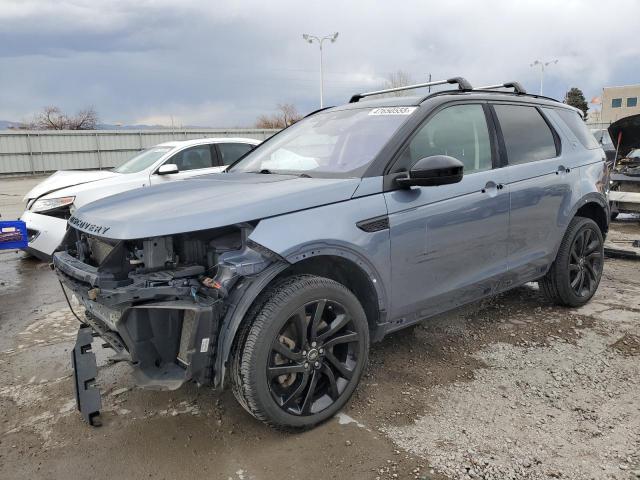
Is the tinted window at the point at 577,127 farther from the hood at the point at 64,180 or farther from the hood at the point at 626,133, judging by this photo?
the hood at the point at 64,180

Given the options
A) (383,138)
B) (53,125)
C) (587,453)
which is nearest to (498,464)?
(587,453)

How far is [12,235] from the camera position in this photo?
5.14 meters

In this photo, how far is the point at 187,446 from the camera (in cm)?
273

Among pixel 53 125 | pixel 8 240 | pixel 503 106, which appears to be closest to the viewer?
pixel 503 106

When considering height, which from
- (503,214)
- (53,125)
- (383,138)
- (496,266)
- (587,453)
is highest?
(53,125)

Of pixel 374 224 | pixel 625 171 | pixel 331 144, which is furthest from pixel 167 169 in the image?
pixel 625 171

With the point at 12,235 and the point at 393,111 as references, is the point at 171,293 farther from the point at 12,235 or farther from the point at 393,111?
the point at 12,235

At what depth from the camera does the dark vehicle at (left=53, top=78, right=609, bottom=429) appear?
8.20 ft

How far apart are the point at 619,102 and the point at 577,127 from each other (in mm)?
89503

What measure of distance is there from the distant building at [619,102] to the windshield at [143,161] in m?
83.1

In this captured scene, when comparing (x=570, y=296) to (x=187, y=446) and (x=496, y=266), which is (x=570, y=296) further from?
(x=187, y=446)

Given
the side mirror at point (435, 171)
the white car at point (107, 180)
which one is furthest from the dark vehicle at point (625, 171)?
the side mirror at point (435, 171)

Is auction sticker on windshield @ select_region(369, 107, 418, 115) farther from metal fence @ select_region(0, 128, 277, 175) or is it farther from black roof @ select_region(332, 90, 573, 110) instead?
metal fence @ select_region(0, 128, 277, 175)

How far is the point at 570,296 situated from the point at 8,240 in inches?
209
